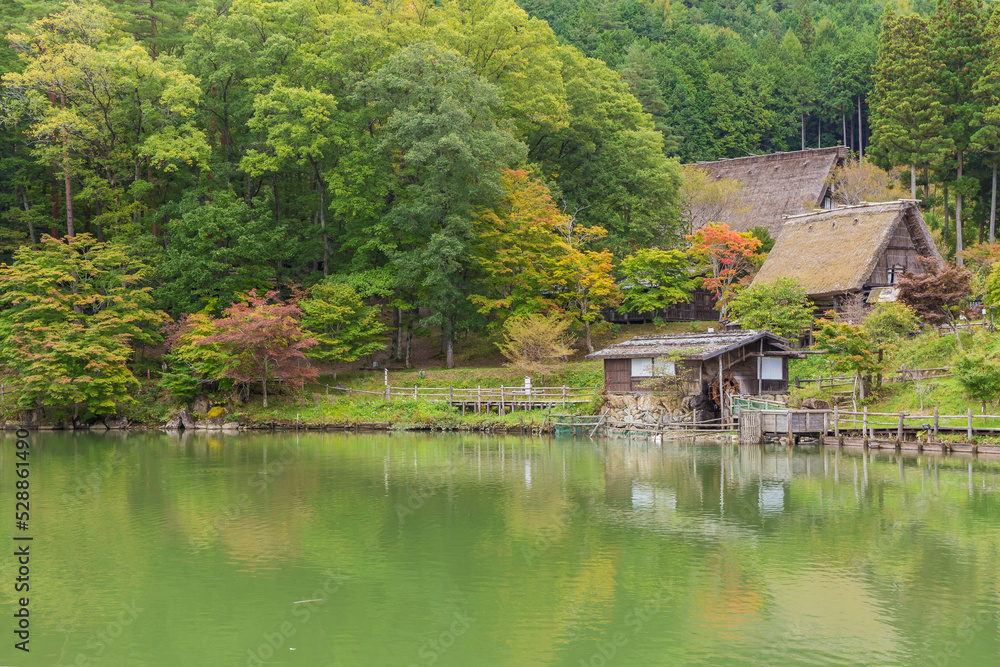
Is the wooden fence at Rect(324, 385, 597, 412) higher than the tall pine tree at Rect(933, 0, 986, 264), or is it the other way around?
the tall pine tree at Rect(933, 0, 986, 264)

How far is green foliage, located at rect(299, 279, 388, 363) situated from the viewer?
40344 millimetres

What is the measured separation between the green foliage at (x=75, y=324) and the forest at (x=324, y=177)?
0.43ft

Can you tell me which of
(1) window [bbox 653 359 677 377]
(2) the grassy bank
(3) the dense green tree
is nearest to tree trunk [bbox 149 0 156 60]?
(3) the dense green tree

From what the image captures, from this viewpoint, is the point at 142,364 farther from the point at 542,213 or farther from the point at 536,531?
the point at 536,531

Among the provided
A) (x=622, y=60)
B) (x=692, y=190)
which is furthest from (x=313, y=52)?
(x=622, y=60)

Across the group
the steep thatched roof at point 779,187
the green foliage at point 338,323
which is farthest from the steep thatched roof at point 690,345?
the steep thatched roof at point 779,187

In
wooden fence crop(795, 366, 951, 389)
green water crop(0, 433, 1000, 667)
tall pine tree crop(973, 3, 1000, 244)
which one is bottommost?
green water crop(0, 433, 1000, 667)

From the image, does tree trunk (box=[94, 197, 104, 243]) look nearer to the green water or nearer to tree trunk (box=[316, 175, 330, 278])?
tree trunk (box=[316, 175, 330, 278])

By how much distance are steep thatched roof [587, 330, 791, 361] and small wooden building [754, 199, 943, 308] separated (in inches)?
267

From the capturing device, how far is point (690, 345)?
33.7 metres

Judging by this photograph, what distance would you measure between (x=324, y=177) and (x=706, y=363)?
Result: 73.2ft

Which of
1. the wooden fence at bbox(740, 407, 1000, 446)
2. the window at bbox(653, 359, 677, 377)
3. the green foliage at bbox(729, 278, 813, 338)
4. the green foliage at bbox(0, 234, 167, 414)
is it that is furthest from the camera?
the green foliage at bbox(0, 234, 167, 414)

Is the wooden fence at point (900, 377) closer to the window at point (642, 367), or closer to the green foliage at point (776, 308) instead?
the green foliage at point (776, 308)

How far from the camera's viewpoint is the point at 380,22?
47344 millimetres
